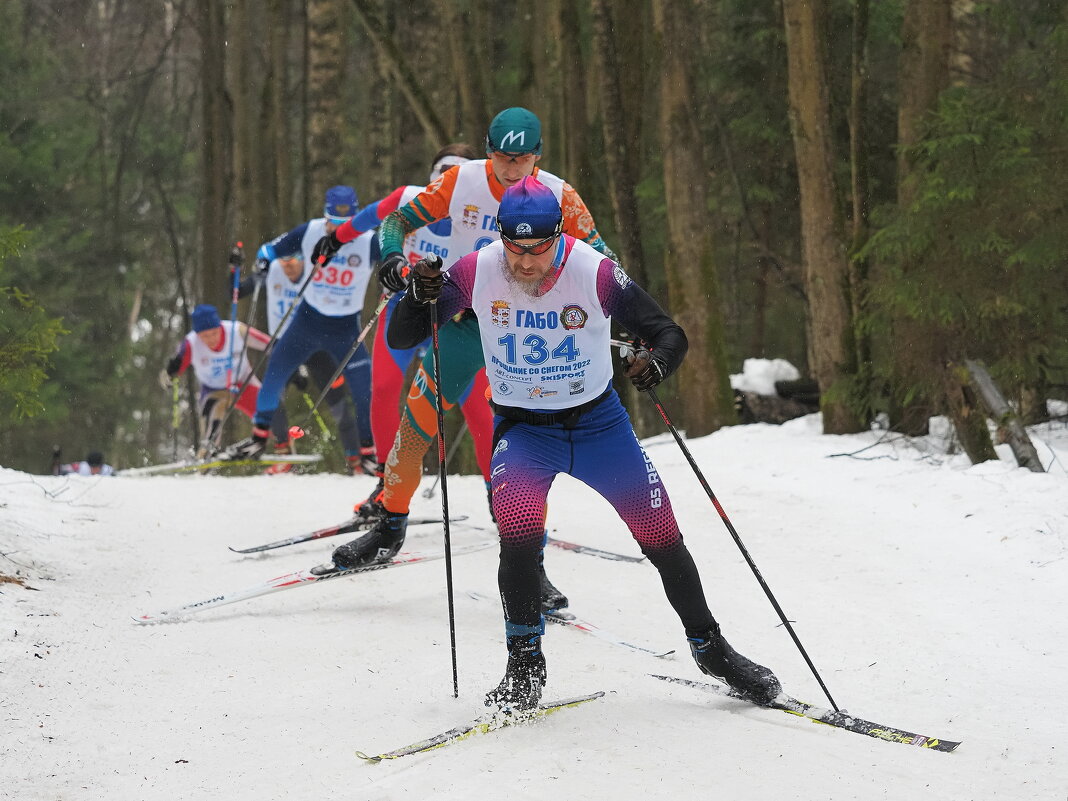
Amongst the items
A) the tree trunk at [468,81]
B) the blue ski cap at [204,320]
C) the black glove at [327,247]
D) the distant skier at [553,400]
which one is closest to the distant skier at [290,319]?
the blue ski cap at [204,320]

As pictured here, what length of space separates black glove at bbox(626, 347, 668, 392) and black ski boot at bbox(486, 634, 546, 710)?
97 cm

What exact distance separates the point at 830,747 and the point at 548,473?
1323 millimetres

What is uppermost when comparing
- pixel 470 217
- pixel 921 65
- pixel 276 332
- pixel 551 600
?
pixel 921 65

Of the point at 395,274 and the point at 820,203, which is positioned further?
the point at 820,203

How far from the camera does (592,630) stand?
5191mm

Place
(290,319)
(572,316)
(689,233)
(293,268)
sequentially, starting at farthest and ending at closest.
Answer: (689,233)
(293,268)
(290,319)
(572,316)

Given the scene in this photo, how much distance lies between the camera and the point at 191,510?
871 cm

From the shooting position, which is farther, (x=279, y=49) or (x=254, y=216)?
(x=279, y=49)

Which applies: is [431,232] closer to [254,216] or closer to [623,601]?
[623,601]

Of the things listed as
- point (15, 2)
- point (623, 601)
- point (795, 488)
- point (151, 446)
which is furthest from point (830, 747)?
point (151, 446)

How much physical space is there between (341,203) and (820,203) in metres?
4.73

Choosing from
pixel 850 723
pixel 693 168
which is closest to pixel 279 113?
pixel 693 168

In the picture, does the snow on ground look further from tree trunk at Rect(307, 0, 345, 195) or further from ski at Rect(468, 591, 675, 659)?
tree trunk at Rect(307, 0, 345, 195)

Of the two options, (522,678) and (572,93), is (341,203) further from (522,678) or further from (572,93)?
(522,678)
